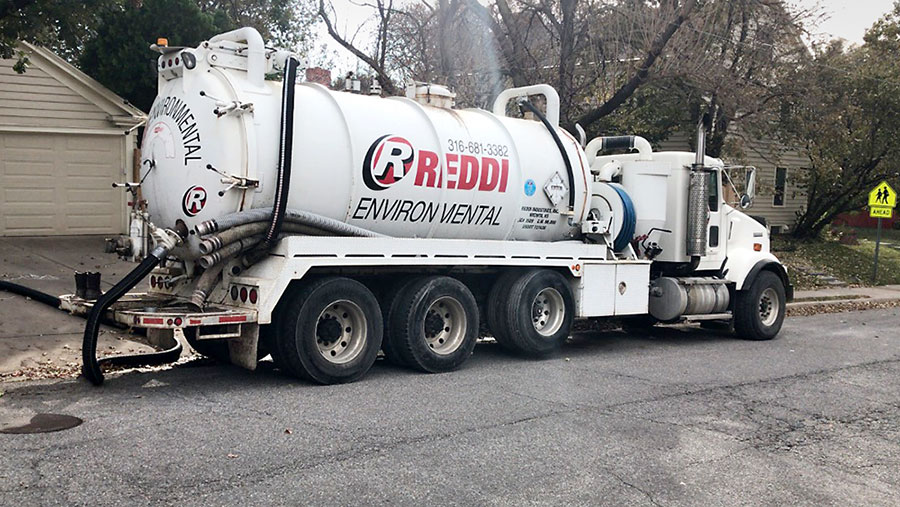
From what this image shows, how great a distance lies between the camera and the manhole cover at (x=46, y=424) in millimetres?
6211

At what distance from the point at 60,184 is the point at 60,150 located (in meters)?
0.70

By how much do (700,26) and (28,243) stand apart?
1353cm

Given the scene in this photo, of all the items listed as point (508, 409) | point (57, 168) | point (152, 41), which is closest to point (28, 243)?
point (57, 168)

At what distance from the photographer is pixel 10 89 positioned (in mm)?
17625

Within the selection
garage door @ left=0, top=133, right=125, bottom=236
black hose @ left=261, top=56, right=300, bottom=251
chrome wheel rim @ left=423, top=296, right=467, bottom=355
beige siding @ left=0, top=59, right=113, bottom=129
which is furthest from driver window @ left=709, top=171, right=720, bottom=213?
beige siding @ left=0, top=59, right=113, bottom=129

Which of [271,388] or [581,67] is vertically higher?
[581,67]

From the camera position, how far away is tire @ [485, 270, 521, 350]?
10.2m

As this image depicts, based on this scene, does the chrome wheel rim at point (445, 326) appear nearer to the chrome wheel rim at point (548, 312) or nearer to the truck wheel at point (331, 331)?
the truck wheel at point (331, 331)

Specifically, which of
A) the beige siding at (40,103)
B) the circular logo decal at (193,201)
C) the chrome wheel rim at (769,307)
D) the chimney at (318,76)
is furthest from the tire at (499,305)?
the beige siding at (40,103)

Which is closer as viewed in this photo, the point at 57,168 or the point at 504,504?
the point at 504,504

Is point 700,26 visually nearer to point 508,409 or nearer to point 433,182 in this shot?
point 433,182

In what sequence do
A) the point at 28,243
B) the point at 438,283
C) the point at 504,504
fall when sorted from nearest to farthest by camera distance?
the point at 504,504 → the point at 438,283 → the point at 28,243

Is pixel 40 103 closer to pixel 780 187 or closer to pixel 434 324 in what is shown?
pixel 434 324

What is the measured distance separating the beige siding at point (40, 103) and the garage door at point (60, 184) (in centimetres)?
29
